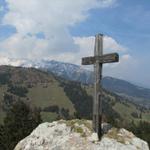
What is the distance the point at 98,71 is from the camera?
2225 cm

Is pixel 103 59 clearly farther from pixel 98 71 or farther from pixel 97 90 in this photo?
pixel 97 90

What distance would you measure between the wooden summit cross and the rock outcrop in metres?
0.67

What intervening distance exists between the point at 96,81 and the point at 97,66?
0.95 meters

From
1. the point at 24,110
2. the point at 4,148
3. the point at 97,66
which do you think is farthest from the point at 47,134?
the point at 4,148

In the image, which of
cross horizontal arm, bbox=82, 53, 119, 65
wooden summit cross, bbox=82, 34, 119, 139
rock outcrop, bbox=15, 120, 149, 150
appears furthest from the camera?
wooden summit cross, bbox=82, 34, 119, 139

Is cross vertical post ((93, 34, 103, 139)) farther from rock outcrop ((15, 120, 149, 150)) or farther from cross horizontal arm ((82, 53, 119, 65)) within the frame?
rock outcrop ((15, 120, 149, 150))

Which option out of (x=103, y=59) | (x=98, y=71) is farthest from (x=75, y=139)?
(x=103, y=59)

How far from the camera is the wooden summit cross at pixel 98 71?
21398 mm

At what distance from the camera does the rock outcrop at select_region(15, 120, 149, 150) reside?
2050cm

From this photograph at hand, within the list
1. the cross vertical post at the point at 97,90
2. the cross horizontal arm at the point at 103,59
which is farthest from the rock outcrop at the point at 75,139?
the cross horizontal arm at the point at 103,59

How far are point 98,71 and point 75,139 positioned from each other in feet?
13.6

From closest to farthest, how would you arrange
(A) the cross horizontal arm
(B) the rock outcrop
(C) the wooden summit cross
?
(B) the rock outcrop, (A) the cross horizontal arm, (C) the wooden summit cross

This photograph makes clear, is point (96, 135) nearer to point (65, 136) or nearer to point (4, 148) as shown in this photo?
point (65, 136)

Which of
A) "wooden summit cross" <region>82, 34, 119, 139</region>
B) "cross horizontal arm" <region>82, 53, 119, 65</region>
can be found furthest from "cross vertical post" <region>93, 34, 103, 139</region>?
"cross horizontal arm" <region>82, 53, 119, 65</region>
